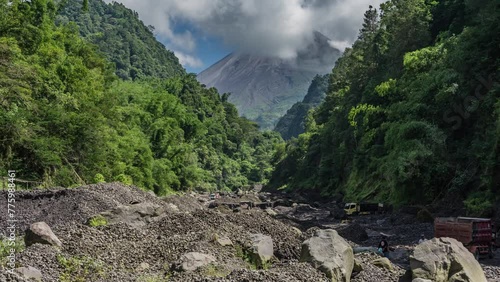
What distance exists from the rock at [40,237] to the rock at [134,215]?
5151 mm

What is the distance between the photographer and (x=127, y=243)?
17.2 m

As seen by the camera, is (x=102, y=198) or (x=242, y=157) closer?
(x=102, y=198)

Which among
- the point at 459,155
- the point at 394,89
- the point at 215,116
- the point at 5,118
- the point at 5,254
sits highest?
the point at 215,116

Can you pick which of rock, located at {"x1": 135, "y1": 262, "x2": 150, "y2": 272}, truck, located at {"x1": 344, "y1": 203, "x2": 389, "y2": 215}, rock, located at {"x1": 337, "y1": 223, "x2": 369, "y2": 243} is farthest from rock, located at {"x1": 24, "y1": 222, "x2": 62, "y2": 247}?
truck, located at {"x1": 344, "y1": 203, "x2": 389, "y2": 215}

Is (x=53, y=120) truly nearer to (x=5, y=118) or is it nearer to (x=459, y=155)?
(x=5, y=118)

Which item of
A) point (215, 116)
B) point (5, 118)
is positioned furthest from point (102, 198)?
point (215, 116)

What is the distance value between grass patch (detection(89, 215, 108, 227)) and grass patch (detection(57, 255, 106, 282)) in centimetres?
589

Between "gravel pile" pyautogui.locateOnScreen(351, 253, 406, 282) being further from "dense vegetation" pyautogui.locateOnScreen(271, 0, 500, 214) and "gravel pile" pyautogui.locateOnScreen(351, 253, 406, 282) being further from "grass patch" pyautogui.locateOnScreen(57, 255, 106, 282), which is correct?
"dense vegetation" pyautogui.locateOnScreen(271, 0, 500, 214)

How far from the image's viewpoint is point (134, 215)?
22.4 meters

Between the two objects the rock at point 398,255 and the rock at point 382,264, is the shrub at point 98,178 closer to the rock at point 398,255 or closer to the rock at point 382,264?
the rock at point 398,255

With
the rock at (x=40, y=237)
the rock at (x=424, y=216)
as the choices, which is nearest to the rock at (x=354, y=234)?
the rock at (x=424, y=216)

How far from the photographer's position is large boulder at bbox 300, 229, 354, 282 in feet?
47.0

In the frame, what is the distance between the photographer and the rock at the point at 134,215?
21234 mm

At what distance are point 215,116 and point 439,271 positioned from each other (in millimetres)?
138105
